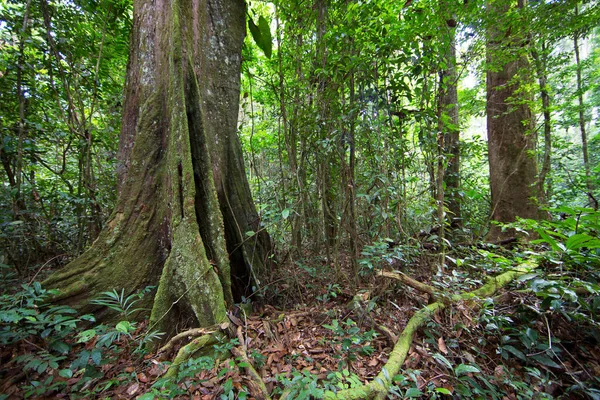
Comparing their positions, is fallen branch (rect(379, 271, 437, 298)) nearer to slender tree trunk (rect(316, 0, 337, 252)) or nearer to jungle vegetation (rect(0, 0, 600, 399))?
jungle vegetation (rect(0, 0, 600, 399))

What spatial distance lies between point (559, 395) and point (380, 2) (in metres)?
3.49

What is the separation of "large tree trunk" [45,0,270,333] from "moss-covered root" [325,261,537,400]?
1128 millimetres

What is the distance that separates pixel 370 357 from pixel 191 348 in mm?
1327

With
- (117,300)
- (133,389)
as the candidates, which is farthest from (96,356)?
(117,300)

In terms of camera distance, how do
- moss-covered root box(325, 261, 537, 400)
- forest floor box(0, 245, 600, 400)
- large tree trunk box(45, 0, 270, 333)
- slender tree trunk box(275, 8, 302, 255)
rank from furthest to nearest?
slender tree trunk box(275, 8, 302, 255) < large tree trunk box(45, 0, 270, 333) < forest floor box(0, 245, 600, 400) < moss-covered root box(325, 261, 537, 400)

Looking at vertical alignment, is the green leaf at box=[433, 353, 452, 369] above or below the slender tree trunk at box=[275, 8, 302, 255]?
below

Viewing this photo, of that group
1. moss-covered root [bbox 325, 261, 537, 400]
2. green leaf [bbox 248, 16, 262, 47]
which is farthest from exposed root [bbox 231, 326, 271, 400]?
green leaf [bbox 248, 16, 262, 47]

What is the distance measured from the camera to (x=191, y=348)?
1.81 m

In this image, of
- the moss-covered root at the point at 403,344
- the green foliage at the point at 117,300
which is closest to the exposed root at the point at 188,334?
the green foliage at the point at 117,300

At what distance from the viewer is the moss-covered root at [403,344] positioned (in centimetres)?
150

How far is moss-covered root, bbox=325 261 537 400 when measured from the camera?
4.92 ft

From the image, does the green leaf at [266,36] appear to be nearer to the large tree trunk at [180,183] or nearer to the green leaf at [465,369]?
the large tree trunk at [180,183]

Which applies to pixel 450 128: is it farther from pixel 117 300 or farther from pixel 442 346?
pixel 117 300

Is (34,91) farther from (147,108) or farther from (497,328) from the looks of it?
(497,328)
